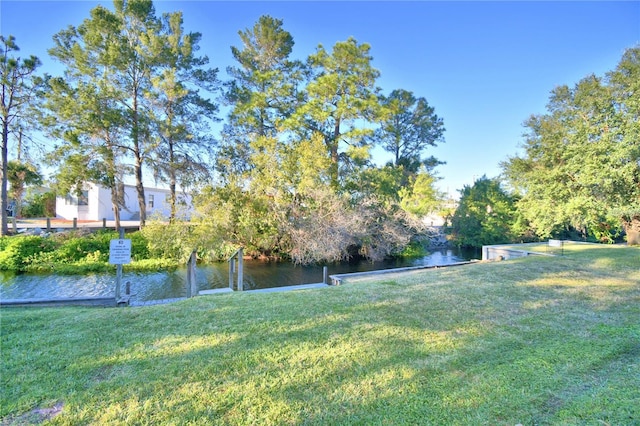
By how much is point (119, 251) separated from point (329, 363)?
4412 millimetres

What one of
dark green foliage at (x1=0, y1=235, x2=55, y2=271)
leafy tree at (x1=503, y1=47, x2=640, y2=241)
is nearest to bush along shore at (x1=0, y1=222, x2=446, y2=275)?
dark green foliage at (x1=0, y1=235, x2=55, y2=271)

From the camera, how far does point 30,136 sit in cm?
1304

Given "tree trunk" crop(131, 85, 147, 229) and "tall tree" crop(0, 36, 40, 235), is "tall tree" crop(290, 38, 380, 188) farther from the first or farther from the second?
"tall tree" crop(0, 36, 40, 235)

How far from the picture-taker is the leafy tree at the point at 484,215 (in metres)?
18.9

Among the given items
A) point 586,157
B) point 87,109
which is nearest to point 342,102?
point 586,157

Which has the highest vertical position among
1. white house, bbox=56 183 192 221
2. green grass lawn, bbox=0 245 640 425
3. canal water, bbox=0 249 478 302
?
white house, bbox=56 183 192 221

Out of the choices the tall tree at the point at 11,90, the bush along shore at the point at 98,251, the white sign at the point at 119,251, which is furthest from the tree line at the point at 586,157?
the tall tree at the point at 11,90

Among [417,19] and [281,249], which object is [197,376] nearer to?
[417,19]

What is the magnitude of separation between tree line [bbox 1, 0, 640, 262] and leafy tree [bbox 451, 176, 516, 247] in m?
1.86

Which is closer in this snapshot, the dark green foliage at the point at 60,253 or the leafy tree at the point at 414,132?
the dark green foliage at the point at 60,253

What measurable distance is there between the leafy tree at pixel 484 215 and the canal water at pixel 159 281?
9.21 metres

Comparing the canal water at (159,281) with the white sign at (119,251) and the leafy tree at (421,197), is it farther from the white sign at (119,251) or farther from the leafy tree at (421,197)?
the leafy tree at (421,197)

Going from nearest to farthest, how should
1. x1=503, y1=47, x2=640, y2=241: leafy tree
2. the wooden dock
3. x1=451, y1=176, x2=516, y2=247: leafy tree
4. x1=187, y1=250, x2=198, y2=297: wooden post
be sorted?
the wooden dock < x1=187, y1=250, x2=198, y2=297: wooden post < x1=503, y1=47, x2=640, y2=241: leafy tree < x1=451, y1=176, x2=516, y2=247: leafy tree

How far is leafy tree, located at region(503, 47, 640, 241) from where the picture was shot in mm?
9109
